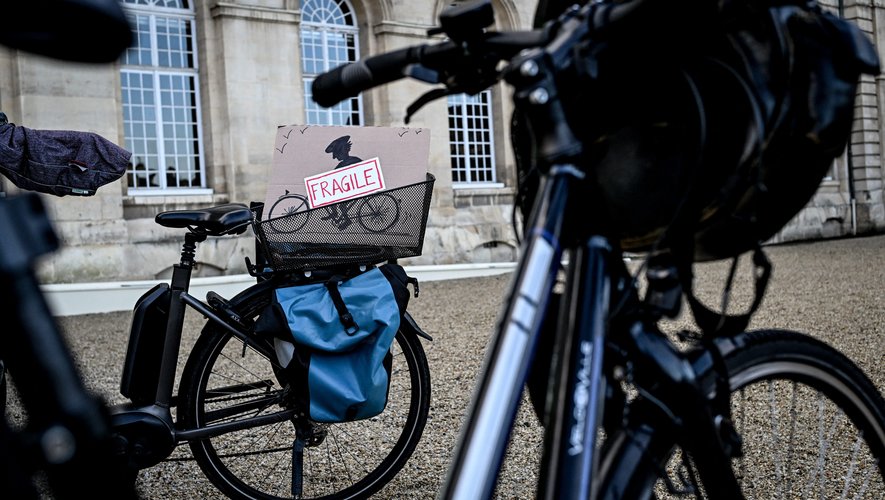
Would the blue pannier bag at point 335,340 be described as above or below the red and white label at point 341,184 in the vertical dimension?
below

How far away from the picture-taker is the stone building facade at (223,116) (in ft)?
35.7

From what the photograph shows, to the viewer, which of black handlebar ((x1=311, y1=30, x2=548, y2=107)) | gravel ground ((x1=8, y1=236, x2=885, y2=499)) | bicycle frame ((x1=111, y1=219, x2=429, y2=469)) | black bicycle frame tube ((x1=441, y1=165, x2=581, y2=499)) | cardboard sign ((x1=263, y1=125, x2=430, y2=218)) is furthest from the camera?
gravel ground ((x1=8, y1=236, x2=885, y2=499))

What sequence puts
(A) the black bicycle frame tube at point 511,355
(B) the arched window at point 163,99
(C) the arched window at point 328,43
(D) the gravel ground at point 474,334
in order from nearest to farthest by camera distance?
(A) the black bicycle frame tube at point 511,355, (D) the gravel ground at point 474,334, (B) the arched window at point 163,99, (C) the arched window at point 328,43

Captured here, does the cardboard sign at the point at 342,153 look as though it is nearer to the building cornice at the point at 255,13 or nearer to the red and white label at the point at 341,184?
the red and white label at the point at 341,184

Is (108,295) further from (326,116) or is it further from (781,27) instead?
(781,27)

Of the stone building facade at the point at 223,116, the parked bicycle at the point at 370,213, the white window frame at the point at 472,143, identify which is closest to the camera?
the parked bicycle at the point at 370,213

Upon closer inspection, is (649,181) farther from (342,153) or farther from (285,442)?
(285,442)

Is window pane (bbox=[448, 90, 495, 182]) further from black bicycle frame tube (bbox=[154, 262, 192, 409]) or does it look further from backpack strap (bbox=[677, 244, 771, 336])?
backpack strap (bbox=[677, 244, 771, 336])

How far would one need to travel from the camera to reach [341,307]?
283 cm

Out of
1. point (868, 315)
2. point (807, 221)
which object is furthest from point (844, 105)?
point (807, 221)

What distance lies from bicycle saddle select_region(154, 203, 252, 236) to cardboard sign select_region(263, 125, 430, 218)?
194 millimetres

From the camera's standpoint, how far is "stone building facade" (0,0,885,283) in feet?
35.7

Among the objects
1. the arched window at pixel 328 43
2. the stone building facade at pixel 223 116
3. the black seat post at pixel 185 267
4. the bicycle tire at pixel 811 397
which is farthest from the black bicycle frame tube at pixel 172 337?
the arched window at pixel 328 43

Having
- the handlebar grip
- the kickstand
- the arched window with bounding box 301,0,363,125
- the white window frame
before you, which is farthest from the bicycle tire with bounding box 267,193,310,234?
the white window frame
